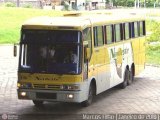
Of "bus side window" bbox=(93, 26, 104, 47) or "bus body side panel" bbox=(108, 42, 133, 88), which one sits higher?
"bus side window" bbox=(93, 26, 104, 47)

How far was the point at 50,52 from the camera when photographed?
51.7 feet

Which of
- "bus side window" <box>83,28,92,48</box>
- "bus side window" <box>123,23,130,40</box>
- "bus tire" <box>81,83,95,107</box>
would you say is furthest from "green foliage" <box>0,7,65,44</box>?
"bus side window" <box>83,28,92,48</box>

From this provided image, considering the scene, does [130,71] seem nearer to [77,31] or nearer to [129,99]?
[129,99]

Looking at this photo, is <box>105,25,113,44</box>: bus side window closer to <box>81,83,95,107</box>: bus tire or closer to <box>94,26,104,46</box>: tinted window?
<box>94,26,104,46</box>: tinted window

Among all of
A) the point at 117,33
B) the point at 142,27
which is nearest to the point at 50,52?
the point at 117,33

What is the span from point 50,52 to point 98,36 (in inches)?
105

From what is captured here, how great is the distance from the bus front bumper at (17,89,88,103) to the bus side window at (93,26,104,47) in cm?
234

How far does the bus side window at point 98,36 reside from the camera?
1755cm

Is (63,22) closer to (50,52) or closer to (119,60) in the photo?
(50,52)

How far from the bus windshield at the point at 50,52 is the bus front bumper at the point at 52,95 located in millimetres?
588

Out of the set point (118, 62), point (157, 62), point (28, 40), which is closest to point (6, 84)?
point (118, 62)

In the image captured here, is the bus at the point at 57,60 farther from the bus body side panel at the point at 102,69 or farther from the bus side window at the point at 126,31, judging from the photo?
the bus side window at the point at 126,31

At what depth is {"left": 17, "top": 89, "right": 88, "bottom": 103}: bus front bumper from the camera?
15.3 m

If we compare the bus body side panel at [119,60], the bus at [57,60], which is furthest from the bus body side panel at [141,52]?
the bus at [57,60]
